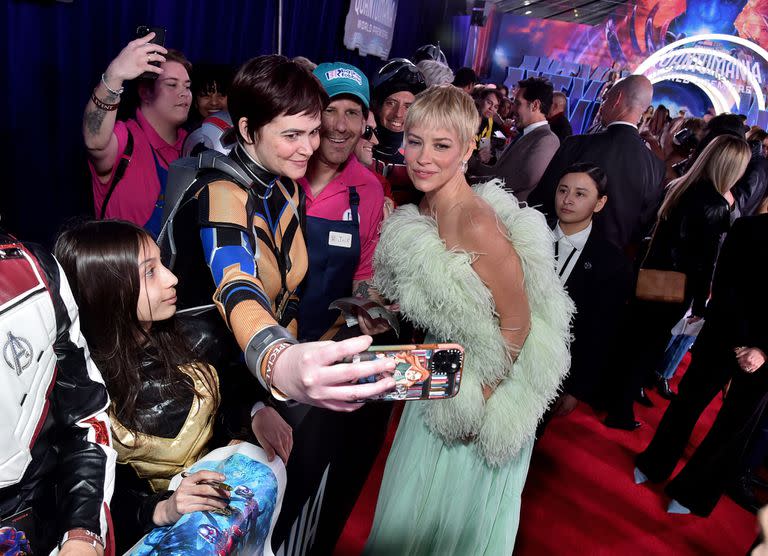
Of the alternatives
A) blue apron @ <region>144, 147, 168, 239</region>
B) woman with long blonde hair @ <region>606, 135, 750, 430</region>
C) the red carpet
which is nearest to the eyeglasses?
blue apron @ <region>144, 147, 168, 239</region>

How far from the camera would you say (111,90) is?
83.9 inches

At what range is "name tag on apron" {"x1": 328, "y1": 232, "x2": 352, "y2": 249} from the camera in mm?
2387

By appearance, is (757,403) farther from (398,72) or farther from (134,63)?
(134,63)

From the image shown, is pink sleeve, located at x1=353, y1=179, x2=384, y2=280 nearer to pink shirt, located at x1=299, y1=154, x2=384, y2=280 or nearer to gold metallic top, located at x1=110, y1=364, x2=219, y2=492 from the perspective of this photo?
pink shirt, located at x1=299, y1=154, x2=384, y2=280

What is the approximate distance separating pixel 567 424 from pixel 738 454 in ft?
3.98

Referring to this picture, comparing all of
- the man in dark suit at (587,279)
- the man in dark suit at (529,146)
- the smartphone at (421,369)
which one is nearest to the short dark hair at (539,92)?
the man in dark suit at (529,146)

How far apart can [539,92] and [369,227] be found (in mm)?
2617

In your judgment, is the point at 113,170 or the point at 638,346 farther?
the point at 638,346

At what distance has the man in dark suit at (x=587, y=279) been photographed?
2.68 m

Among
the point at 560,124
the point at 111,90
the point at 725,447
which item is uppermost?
the point at 560,124

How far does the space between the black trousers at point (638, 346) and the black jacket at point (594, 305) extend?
1.32 meters

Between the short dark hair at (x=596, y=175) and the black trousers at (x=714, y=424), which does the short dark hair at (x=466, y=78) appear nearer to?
the short dark hair at (x=596, y=175)

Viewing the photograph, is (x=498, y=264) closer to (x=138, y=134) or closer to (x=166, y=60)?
(x=138, y=134)

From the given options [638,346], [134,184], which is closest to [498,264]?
[134,184]
